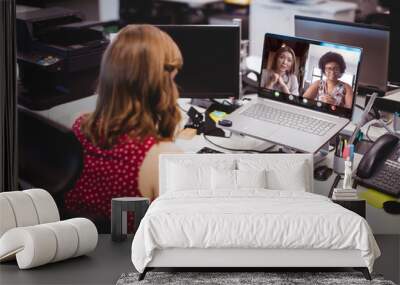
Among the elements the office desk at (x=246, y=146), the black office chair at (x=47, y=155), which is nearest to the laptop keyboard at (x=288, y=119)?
the office desk at (x=246, y=146)

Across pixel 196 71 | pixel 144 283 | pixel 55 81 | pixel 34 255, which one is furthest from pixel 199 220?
pixel 55 81

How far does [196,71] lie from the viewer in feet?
21.8

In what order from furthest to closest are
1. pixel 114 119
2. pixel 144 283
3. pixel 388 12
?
1. pixel 114 119
2. pixel 388 12
3. pixel 144 283

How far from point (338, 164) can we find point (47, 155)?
245 centimetres

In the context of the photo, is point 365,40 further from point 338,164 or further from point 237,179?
point 237,179

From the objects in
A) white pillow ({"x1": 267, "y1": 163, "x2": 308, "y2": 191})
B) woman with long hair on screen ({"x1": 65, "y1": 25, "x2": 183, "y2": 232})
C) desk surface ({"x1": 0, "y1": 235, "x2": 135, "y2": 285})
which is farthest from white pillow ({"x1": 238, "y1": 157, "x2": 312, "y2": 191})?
desk surface ({"x1": 0, "y1": 235, "x2": 135, "y2": 285})

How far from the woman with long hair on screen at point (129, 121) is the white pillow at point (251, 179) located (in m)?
0.82

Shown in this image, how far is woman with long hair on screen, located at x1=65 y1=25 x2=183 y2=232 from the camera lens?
6711 millimetres

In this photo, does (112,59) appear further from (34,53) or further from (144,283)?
(144,283)

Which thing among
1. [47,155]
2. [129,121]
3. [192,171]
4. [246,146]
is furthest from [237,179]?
[47,155]

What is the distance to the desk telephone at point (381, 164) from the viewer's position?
21.2 ft

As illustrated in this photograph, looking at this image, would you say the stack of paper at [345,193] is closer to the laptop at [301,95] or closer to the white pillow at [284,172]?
the white pillow at [284,172]

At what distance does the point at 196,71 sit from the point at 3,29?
1626 millimetres

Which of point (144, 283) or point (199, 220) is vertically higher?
point (199, 220)
